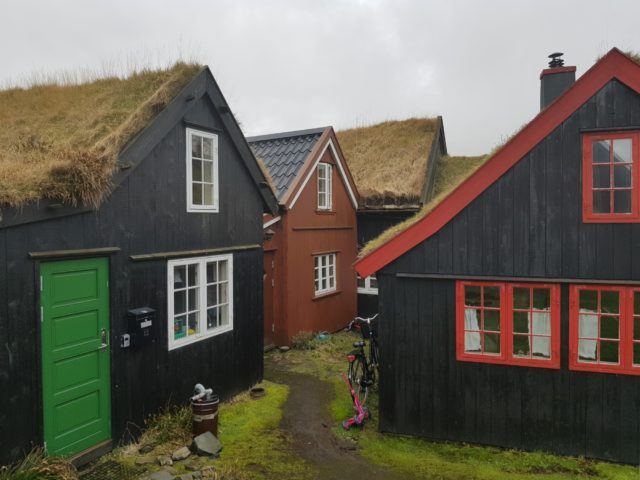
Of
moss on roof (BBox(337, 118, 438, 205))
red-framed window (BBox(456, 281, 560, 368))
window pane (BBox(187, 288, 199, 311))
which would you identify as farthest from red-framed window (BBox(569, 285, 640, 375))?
moss on roof (BBox(337, 118, 438, 205))

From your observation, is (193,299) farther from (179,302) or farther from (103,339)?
(103,339)

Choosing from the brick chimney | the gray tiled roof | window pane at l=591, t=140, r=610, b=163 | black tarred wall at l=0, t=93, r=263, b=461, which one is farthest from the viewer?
the gray tiled roof

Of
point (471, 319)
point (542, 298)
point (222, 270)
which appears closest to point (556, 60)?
point (542, 298)

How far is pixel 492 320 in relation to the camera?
6.67 m

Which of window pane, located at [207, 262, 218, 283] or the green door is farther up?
window pane, located at [207, 262, 218, 283]

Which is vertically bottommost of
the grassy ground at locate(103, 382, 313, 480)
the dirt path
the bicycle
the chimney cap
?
the dirt path

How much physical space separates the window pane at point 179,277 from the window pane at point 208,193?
4.00 feet

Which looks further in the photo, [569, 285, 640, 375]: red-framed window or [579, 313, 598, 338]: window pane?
[579, 313, 598, 338]: window pane

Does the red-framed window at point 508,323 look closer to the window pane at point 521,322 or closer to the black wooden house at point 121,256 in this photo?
the window pane at point 521,322

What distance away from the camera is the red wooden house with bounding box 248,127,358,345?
12.2m

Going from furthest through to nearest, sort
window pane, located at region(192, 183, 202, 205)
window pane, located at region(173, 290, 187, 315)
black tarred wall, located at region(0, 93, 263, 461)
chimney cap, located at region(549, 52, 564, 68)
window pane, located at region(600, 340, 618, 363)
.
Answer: window pane, located at region(192, 183, 202, 205)
window pane, located at region(173, 290, 187, 315)
chimney cap, located at region(549, 52, 564, 68)
window pane, located at region(600, 340, 618, 363)
black tarred wall, located at region(0, 93, 263, 461)

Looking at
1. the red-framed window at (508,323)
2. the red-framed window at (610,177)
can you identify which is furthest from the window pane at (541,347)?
the red-framed window at (610,177)

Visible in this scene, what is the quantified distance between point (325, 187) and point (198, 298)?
21.8ft

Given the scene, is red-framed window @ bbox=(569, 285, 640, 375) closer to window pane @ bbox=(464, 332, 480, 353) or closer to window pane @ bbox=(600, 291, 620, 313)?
window pane @ bbox=(600, 291, 620, 313)
